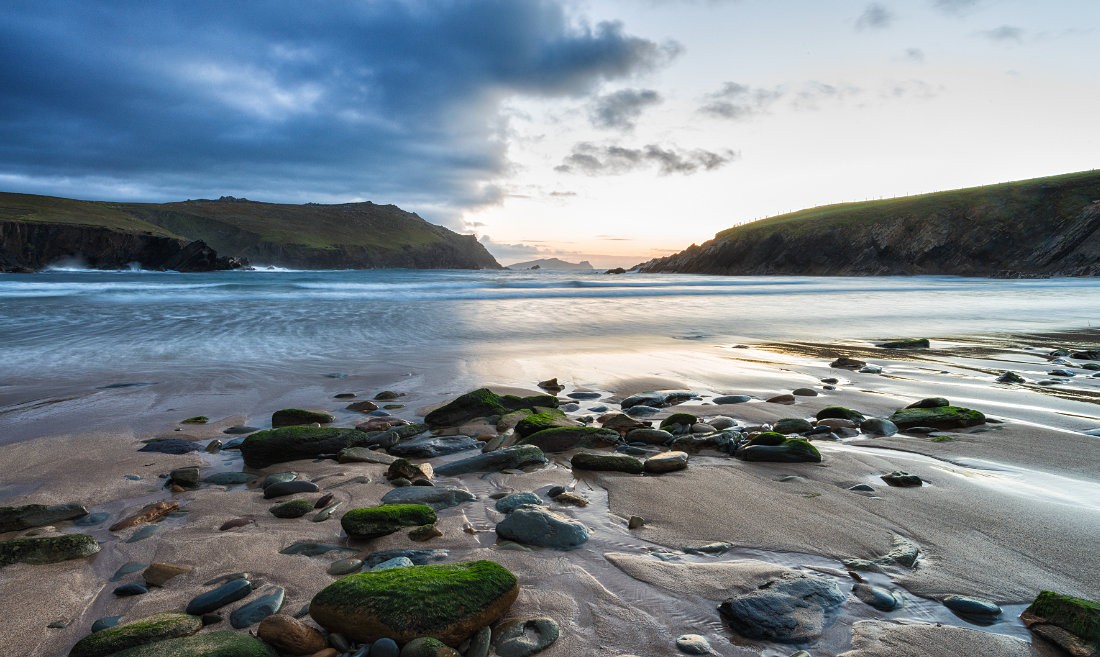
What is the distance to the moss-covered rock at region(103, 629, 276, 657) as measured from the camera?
1.97m

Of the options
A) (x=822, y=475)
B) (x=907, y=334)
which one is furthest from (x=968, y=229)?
(x=822, y=475)

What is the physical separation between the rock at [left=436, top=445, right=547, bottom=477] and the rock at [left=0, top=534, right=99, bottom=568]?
213 centimetres

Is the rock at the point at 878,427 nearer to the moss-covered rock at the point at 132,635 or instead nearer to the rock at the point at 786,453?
the rock at the point at 786,453

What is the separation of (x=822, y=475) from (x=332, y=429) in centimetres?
399

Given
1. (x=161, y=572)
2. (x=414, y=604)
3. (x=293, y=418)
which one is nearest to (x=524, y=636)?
(x=414, y=604)

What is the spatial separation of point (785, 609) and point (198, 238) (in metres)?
170

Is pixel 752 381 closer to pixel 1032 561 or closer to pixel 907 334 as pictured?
pixel 1032 561

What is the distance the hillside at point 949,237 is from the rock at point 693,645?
68217mm

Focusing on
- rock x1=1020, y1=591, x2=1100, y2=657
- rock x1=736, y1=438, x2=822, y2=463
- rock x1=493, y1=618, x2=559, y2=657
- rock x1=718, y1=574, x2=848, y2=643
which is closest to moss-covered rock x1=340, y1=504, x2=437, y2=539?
rock x1=493, y1=618, x2=559, y2=657

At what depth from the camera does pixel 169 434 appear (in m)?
5.30

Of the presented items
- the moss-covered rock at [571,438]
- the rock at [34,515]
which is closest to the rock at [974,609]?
A: the moss-covered rock at [571,438]

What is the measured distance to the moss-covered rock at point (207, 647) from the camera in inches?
77.7

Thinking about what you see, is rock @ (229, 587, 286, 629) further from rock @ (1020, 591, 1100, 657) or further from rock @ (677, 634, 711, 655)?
rock @ (1020, 591, 1100, 657)

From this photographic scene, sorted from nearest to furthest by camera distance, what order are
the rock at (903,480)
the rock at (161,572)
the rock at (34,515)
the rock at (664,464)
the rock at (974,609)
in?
the rock at (974,609), the rock at (161,572), the rock at (34,515), the rock at (903,480), the rock at (664,464)
